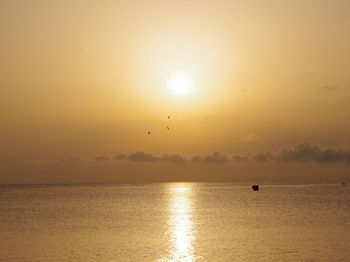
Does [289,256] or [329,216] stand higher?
[329,216]

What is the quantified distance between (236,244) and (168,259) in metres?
12.5

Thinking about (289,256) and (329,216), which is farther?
(329,216)

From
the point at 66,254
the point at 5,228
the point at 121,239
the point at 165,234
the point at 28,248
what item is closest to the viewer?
the point at 66,254

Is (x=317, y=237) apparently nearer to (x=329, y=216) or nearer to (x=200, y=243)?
(x=200, y=243)

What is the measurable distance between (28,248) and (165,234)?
1964cm

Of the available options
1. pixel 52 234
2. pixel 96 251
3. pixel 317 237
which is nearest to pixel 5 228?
pixel 52 234

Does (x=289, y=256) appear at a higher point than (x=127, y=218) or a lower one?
lower

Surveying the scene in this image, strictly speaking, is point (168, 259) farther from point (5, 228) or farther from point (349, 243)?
point (5, 228)

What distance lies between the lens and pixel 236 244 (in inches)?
2425

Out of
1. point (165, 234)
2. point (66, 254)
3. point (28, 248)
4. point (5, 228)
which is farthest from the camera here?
point (5, 228)

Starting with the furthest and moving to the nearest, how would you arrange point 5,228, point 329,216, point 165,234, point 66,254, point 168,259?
1. point 329,216
2. point 5,228
3. point 165,234
4. point 66,254
5. point 168,259

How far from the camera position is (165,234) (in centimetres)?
7294

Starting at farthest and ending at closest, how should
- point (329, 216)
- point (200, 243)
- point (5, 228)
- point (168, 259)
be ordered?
point (329, 216)
point (5, 228)
point (200, 243)
point (168, 259)

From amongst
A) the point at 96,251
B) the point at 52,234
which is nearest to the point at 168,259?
the point at 96,251
